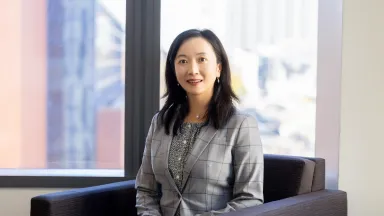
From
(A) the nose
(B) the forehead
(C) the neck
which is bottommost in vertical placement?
(C) the neck

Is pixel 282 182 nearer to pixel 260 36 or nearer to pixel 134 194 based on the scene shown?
pixel 134 194

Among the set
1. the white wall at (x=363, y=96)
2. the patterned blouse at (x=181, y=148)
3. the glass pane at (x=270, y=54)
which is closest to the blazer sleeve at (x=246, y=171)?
the patterned blouse at (x=181, y=148)

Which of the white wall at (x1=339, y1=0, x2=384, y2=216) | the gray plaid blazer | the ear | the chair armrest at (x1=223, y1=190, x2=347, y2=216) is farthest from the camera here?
the white wall at (x1=339, y1=0, x2=384, y2=216)

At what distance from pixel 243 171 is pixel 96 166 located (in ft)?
3.74

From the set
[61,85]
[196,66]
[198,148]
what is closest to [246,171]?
[198,148]

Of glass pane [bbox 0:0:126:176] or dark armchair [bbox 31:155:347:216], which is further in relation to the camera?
glass pane [bbox 0:0:126:176]

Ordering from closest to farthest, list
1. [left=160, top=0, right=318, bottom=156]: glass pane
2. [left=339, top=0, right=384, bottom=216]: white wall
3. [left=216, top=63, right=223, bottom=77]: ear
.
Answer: [left=216, top=63, right=223, bottom=77]: ear, [left=339, top=0, right=384, bottom=216]: white wall, [left=160, top=0, right=318, bottom=156]: glass pane

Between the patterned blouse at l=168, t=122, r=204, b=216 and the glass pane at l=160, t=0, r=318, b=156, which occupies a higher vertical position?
the glass pane at l=160, t=0, r=318, b=156

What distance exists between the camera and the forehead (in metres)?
1.84

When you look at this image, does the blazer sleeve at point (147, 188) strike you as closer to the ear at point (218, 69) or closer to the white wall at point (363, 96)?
the ear at point (218, 69)

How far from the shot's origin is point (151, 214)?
1856mm

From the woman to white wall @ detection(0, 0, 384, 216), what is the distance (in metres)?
0.63

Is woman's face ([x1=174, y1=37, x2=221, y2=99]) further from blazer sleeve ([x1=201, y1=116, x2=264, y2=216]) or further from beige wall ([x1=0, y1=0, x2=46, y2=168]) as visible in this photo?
beige wall ([x1=0, y1=0, x2=46, y2=168])

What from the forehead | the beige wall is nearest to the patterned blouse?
the forehead
